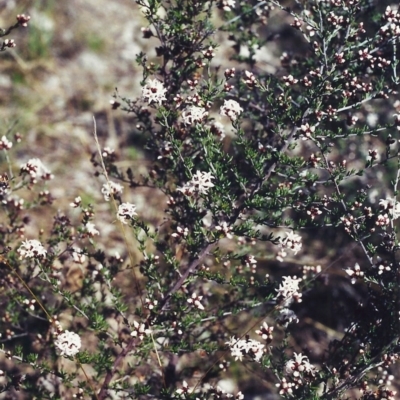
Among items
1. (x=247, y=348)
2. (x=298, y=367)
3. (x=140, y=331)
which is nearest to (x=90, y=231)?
(x=140, y=331)

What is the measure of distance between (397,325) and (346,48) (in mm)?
2239

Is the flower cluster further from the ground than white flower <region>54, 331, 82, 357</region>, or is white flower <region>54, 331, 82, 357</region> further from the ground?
white flower <region>54, 331, 82, 357</region>

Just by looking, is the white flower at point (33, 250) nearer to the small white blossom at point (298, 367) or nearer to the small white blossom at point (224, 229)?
the small white blossom at point (224, 229)

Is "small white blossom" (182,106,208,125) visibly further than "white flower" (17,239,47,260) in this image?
No

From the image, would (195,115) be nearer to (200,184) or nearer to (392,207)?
(200,184)

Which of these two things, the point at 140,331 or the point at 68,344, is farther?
the point at 140,331

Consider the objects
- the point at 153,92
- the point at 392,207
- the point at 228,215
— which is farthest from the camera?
the point at 228,215

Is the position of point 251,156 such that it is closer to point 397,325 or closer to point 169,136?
point 169,136

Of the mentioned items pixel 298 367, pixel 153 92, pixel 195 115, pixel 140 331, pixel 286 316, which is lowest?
pixel 298 367

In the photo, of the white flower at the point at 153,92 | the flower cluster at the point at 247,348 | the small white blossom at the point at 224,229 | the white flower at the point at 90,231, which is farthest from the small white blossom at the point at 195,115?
the flower cluster at the point at 247,348

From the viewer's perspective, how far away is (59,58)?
950 centimetres

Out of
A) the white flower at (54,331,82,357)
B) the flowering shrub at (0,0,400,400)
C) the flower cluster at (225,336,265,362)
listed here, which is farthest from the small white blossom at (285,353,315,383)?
the white flower at (54,331,82,357)

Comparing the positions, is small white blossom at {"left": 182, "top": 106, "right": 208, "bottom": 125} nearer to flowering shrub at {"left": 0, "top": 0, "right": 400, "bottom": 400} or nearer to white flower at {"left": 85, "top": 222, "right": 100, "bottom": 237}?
flowering shrub at {"left": 0, "top": 0, "right": 400, "bottom": 400}

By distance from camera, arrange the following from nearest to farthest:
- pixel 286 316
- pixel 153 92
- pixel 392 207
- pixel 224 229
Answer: pixel 224 229
pixel 153 92
pixel 392 207
pixel 286 316
